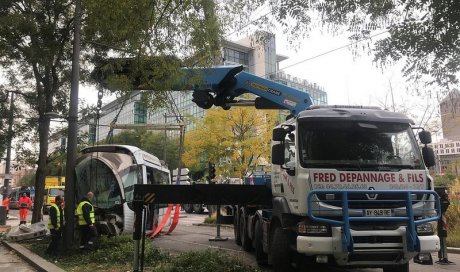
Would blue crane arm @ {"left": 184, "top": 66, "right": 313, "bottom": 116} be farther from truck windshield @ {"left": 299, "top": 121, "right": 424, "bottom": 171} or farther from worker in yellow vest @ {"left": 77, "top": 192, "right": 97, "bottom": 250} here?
worker in yellow vest @ {"left": 77, "top": 192, "right": 97, "bottom": 250}

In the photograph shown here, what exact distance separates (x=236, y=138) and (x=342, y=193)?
1077 inches

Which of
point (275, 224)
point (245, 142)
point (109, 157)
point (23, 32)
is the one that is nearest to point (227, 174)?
point (245, 142)

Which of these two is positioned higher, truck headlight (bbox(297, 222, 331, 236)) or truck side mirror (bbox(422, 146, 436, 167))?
truck side mirror (bbox(422, 146, 436, 167))

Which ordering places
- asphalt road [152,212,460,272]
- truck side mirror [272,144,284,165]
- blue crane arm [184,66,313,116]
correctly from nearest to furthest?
truck side mirror [272,144,284,165] → asphalt road [152,212,460,272] → blue crane arm [184,66,313,116]

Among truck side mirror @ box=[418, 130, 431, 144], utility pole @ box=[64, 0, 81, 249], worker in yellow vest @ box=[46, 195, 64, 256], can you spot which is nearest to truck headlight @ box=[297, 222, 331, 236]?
truck side mirror @ box=[418, 130, 431, 144]

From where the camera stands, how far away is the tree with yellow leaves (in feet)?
112

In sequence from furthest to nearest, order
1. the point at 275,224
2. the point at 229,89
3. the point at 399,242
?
the point at 229,89
the point at 275,224
the point at 399,242

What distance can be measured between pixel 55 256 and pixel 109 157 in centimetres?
507

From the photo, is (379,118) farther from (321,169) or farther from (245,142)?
(245,142)

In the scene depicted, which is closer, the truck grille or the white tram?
the truck grille

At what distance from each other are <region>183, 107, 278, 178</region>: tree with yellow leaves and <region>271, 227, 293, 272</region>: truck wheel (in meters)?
25.3

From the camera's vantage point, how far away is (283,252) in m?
8.26

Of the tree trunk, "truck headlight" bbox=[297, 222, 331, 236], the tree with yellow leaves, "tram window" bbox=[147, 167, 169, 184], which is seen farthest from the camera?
the tree with yellow leaves

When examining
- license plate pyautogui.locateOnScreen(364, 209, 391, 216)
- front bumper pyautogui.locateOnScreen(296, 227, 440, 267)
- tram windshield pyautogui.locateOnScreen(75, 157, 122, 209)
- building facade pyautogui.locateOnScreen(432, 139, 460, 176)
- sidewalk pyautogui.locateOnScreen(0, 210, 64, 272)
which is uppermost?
building facade pyautogui.locateOnScreen(432, 139, 460, 176)
